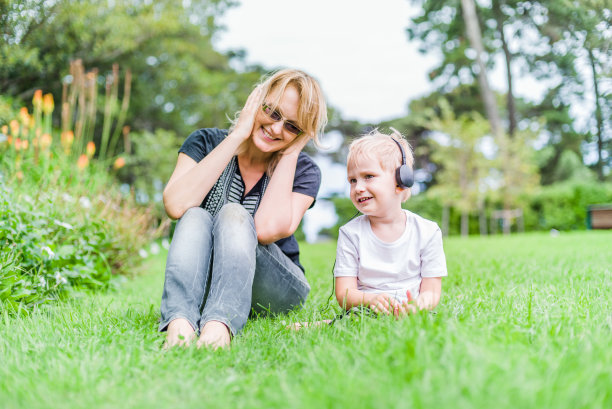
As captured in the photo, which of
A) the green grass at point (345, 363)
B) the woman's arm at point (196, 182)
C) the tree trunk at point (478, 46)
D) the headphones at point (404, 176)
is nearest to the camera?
the green grass at point (345, 363)

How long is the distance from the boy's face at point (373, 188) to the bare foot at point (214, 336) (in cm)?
74

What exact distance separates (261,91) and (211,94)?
12.9 metres

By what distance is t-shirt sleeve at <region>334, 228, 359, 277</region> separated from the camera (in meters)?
1.95

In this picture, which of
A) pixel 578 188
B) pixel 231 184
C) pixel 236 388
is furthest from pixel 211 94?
pixel 236 388

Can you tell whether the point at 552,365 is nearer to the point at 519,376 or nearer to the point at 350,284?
the point at 519,376

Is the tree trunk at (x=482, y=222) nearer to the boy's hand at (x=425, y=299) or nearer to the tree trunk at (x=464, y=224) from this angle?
the tree trunk at (x=464, y=224)

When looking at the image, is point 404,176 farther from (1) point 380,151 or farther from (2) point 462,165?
(2) point 462,165

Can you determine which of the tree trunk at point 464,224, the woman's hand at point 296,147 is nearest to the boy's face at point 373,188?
the woman's hand at point 296,147

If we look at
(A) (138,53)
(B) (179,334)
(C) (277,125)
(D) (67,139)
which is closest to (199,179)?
(C) (277,125)

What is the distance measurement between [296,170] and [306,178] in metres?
0.07

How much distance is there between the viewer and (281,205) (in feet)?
7.00

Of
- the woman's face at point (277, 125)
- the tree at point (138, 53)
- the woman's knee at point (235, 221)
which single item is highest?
the tree at point (138, 53)

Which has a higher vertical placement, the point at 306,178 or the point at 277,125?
the point at 277,125

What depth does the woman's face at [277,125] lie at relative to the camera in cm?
220
